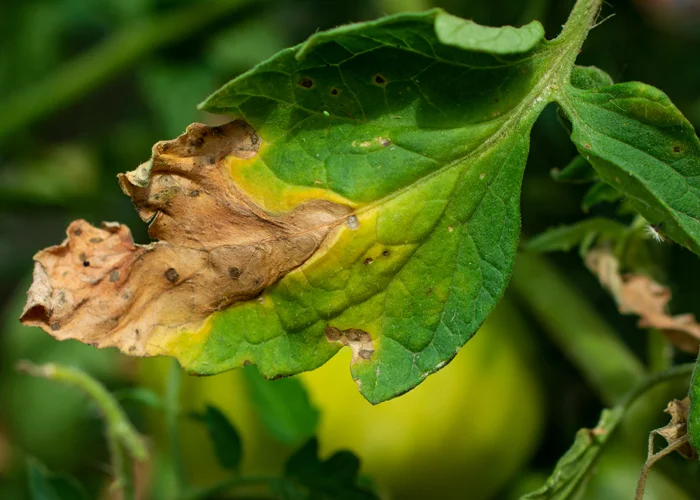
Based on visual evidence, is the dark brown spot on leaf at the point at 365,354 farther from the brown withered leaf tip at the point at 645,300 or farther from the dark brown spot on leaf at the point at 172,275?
the brown withered leaf tip at the point at 645,300

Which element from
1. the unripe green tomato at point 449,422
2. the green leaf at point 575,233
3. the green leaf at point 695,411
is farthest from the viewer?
the unripe green tomato at point 449,422

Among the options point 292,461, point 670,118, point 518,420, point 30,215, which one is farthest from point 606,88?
point 30,215

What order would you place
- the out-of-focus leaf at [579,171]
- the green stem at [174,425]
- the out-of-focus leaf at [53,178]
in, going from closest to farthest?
1. the out-of-focus leaf at [579,171]
2. the green stem at [174,425]
3. the out-of-focus leaf at [53,178]

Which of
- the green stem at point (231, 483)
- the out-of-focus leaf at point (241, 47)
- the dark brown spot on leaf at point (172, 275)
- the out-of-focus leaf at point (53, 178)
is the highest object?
the out-of-focus leaf at point (241, 47)


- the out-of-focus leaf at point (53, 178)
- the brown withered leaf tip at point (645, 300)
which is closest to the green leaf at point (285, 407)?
the brown withered leaf tip at point (645, 300)

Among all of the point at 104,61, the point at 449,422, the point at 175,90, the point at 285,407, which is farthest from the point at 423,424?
the point at 104,61

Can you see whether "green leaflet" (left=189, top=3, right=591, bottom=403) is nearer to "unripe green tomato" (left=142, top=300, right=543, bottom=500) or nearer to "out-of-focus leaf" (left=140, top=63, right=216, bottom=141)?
"unripe green tomato" (left=142, top=300, right=543, bottom=500)
